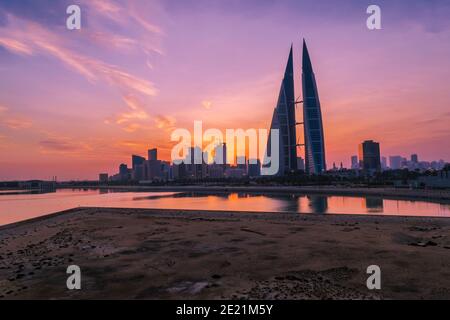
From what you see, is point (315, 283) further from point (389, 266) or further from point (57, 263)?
point (57, 263)

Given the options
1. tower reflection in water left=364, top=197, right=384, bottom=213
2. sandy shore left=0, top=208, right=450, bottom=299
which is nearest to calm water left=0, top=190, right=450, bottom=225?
tower reflection in water left=364, top=197, right=384, bottom=213

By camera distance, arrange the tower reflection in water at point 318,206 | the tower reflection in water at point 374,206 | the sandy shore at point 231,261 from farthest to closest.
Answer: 1. the tower reflection in water at point 318,206
2. the tower reflection in water at point 374,206
3. the sandy shore at point 231,261

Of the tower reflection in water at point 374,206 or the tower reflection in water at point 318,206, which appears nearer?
the tower reflection in water at point 374,206

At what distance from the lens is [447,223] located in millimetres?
28969

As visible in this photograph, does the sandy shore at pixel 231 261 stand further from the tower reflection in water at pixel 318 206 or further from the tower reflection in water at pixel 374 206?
the tower reflection in water at pixel 318 206

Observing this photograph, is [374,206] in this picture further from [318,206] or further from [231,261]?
[231,261]

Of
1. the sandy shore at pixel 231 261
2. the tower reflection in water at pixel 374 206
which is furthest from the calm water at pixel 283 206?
the sandy shore at pixel 231 261

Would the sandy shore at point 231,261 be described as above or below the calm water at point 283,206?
above

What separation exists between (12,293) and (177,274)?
6.44m

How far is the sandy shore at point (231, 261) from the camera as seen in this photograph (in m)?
11.8

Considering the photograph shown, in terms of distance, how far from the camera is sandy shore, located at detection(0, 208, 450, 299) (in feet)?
38.6

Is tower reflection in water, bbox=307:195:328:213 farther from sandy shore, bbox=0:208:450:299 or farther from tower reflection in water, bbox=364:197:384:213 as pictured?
sandy shore, bbox=0:208:450:299

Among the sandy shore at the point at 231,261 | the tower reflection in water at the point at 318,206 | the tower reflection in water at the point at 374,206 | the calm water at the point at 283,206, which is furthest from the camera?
the tower reflection in water at the point at 318,206
